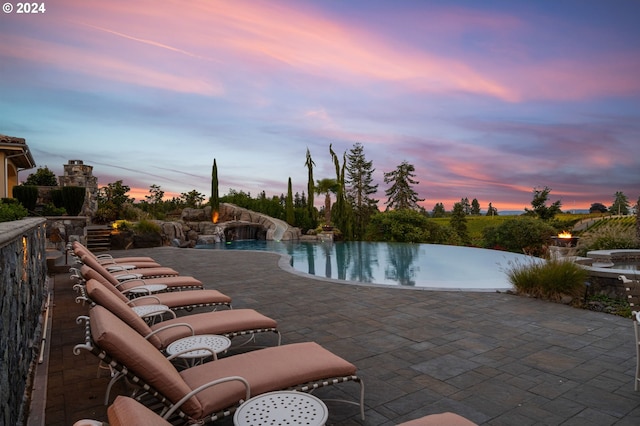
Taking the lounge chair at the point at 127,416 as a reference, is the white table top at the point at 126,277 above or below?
below

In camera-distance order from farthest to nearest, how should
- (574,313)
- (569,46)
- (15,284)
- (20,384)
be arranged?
1. (569,46)
2. (574,313)
3. (15,284)
4. (20,384)

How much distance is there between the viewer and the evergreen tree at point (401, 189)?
35.8m

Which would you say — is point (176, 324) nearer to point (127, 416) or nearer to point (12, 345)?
point (12, 345)

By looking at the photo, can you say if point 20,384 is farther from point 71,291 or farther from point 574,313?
point 574,313

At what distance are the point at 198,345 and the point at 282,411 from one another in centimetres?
132

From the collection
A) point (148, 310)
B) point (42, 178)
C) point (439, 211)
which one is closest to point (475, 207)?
point (439, 211)

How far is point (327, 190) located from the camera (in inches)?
1049

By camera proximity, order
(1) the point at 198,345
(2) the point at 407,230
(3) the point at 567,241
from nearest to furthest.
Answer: (1) the point at 198,345, (3) the point at 567,241, (2) the point at 407,230

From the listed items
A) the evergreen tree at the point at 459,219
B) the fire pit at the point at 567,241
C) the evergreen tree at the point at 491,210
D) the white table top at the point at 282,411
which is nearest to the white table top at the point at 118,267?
the white table top at the point at 282,411

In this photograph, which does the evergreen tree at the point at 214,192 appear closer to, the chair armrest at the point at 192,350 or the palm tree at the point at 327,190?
the palm tree at the point at 327,190

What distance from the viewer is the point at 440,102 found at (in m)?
16.2

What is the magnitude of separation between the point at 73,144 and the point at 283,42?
1459 centimetres

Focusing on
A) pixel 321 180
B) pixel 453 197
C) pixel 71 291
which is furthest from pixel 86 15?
pixel 453 197

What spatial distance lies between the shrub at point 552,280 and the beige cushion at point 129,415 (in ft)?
21.6
